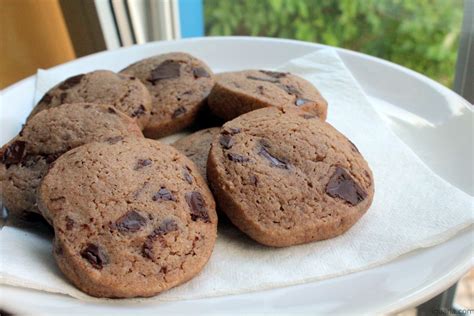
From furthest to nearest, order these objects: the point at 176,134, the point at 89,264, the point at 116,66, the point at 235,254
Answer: the point at 116,66
the point at 176,134
the point at 235,254
the point at 89,264

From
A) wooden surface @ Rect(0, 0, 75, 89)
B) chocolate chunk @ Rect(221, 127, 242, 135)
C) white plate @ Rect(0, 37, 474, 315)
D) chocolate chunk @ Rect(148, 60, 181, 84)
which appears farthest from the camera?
wooden surface @ Rect(0, 0, 75, 89)

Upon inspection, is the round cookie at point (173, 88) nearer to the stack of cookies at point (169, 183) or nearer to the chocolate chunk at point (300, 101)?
the stack of cookies at point (169, 183)

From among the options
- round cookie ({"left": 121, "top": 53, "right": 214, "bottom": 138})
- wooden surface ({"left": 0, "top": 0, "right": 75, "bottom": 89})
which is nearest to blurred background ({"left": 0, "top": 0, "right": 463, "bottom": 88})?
wooden surface ({"left": 0, "top": 0, "right": 75, "bottom": 89})

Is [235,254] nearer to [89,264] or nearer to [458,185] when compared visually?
[89,264]

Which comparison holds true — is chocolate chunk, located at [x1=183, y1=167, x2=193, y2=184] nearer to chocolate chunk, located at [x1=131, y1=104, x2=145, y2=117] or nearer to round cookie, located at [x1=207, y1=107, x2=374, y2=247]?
round cookie, located at [x1=207, y1=107, x2=374, y2=247]

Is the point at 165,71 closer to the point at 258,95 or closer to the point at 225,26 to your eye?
the point at 258,95

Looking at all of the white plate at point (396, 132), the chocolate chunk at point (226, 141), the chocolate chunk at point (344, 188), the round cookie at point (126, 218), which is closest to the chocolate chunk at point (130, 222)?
the round cookie at point (126, 218)

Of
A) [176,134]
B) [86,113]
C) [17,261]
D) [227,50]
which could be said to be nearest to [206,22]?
[227,50]
